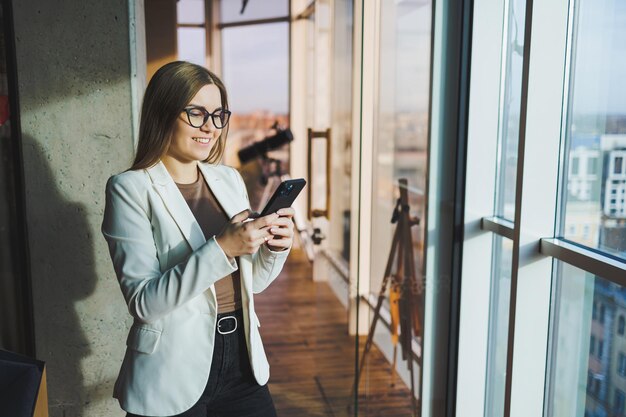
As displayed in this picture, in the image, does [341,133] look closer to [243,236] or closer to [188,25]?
[188,25]

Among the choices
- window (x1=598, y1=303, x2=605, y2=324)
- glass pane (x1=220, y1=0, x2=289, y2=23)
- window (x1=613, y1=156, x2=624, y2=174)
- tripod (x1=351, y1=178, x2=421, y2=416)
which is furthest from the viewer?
glass pane (x1=220, y1=0, x2=289, y2=23)

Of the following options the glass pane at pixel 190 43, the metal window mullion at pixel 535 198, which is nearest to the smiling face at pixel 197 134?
the glass pane at pixel 190 43

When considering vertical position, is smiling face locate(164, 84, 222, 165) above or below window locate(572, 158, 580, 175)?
above

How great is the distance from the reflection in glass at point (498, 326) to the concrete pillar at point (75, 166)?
1.32m

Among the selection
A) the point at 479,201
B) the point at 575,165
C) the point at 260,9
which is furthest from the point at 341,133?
the point at 575,165

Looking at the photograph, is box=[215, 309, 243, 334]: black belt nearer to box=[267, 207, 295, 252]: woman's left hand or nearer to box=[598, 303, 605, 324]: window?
box=[267, 207, 295, 252]: woman's left hand

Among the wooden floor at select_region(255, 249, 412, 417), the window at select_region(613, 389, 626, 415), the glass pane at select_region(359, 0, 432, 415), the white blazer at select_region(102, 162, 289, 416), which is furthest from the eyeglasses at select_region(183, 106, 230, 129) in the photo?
the wooden floor at select_region(255, 249, 412, 417)

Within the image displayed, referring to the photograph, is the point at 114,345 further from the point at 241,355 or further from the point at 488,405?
the point at 488,405

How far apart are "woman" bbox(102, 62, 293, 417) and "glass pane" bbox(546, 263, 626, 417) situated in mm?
816

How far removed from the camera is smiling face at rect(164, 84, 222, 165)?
1.36 meters

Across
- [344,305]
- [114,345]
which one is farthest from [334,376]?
[114,345]

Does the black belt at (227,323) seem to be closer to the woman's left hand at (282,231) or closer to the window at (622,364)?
the woman's left hand at (282,231)

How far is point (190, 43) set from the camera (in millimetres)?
2070

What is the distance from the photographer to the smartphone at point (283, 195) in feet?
4.24
